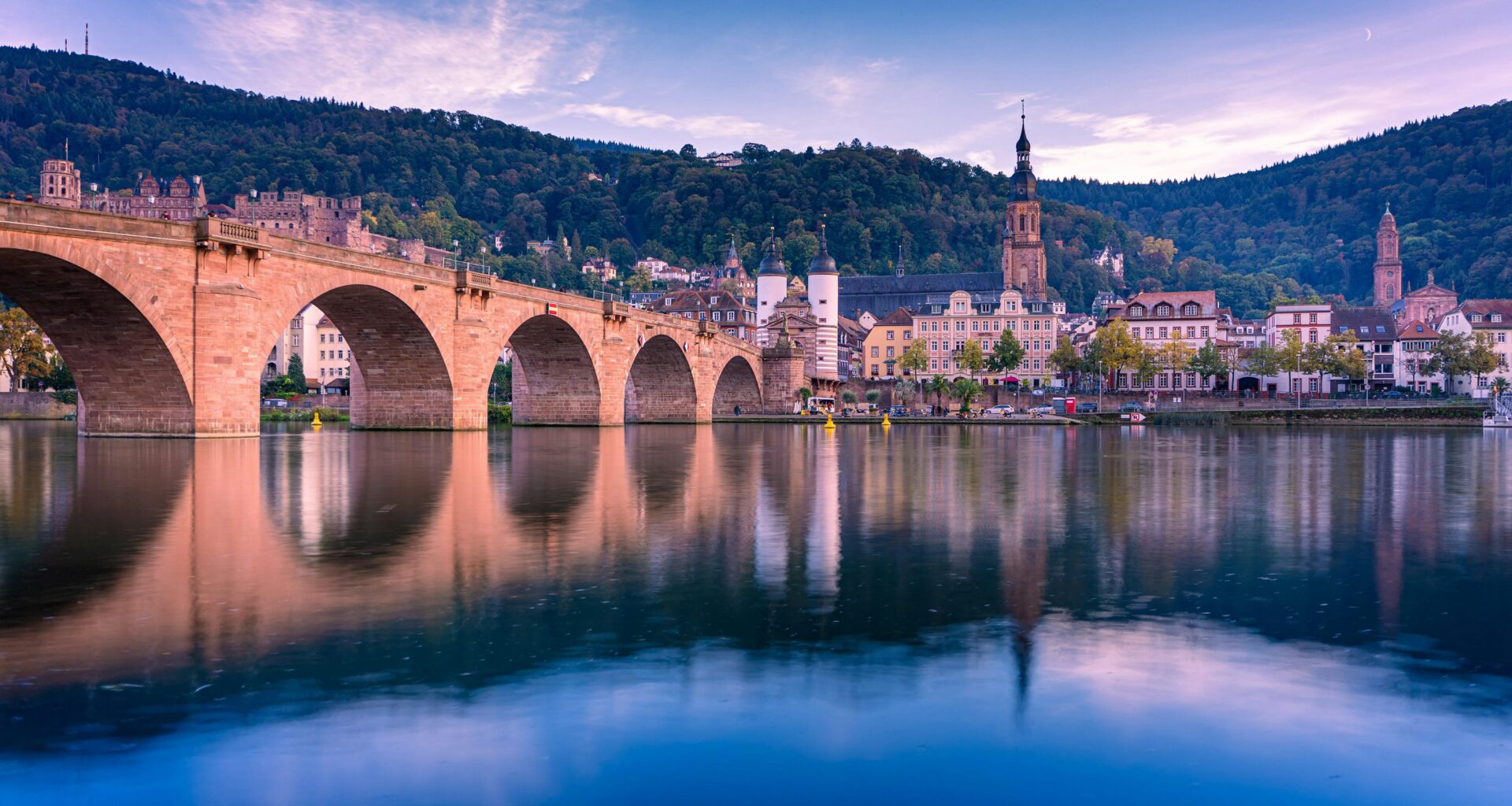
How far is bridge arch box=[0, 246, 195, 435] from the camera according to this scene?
29.6 m

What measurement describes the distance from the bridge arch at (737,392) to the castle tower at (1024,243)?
240 ft

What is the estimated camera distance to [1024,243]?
15800 cm

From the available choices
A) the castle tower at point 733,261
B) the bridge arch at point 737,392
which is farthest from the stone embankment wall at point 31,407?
the castle tower at point 733,261

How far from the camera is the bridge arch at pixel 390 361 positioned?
4234 centimetres

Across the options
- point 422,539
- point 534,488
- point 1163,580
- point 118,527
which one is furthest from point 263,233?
point 1163,580

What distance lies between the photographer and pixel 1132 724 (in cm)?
711

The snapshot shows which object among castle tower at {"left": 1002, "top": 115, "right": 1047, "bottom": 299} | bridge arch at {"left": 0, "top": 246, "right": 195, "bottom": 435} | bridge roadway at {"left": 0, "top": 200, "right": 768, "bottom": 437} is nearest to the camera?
bridge arch at {"left": 0, "top": 246, "right": 195, "bottom": 435}

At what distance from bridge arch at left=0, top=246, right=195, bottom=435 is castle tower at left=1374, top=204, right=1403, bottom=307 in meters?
193

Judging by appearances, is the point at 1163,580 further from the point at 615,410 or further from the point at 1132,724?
the point at 615,410

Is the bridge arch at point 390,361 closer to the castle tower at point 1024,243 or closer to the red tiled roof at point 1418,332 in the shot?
the red tiled roof at point 1418,332

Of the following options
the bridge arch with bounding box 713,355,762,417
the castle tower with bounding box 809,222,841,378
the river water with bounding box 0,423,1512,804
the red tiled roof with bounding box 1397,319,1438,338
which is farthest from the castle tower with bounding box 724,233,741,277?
the river water with bounding box 0,423,1512,804

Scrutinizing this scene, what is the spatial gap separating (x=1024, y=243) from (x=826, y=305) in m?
51.5

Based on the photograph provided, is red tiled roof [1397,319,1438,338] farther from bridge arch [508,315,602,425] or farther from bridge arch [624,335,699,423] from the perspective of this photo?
bridge arch [508,315,602,425]

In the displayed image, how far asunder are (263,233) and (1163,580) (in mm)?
29724
